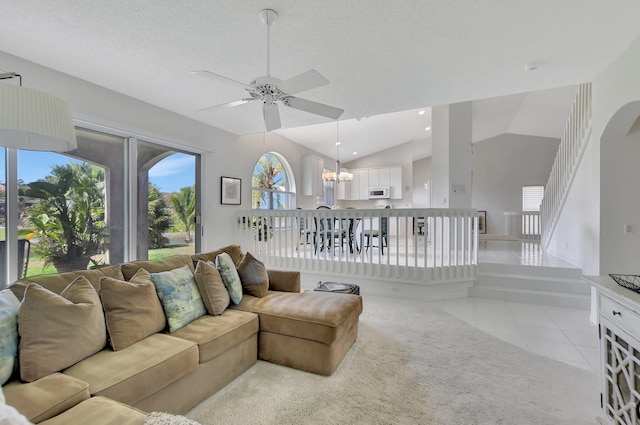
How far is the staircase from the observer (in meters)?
3.66

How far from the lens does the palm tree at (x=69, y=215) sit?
111 inches

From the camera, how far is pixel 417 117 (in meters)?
6.90

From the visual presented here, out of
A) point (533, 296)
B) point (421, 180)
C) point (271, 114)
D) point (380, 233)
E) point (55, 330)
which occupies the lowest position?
point (533, 296)

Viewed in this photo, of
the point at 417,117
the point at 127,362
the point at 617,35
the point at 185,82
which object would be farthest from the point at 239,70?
the point at 417,117

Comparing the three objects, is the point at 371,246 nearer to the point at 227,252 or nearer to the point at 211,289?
the point at 227,252

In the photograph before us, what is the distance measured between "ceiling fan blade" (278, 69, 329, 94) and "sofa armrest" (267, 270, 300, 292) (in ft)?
5.84

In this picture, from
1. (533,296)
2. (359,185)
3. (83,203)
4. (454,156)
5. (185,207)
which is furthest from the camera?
(359,185)

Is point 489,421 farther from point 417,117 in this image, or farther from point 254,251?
point 417,117

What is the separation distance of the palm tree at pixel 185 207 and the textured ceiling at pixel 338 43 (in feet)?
4.63

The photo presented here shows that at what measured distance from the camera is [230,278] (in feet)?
8.22

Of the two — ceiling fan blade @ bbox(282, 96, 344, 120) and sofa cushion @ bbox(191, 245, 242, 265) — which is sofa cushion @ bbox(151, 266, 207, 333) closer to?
sofa cushion @ bbox(191, 245, 242, 265)

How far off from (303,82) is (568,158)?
4854 mm

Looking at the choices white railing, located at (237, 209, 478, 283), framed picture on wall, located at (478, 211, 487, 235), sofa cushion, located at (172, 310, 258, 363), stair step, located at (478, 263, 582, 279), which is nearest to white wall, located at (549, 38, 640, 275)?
stair step, located at (478, 263, 582, 279)

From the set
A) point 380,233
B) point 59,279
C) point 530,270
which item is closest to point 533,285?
point 530,270
